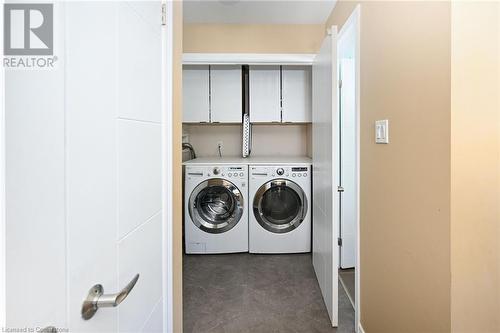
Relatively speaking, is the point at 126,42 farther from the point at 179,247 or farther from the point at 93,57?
the point at 179,247

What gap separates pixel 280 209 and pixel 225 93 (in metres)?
1.43

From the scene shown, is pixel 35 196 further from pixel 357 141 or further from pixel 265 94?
pixel 265 94

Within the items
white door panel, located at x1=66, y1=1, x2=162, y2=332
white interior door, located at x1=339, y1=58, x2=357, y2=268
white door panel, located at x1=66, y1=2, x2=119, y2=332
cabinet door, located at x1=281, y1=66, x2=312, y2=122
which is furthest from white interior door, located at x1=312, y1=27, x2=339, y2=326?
white door panel, located at x1=66, y1=2, x2=119, y2=332

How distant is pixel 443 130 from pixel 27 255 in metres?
1.19

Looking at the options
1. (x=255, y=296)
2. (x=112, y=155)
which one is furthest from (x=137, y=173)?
(x=255, y=296)

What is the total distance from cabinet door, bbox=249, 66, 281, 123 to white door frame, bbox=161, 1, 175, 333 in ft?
7.01

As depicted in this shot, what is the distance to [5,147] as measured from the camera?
1.36 feet

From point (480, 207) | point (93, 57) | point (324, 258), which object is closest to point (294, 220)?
point (324, 258)

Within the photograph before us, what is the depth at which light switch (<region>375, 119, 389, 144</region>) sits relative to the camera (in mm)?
1402

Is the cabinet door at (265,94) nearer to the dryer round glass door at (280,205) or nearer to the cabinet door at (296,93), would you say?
the cabinet door at (296,93)

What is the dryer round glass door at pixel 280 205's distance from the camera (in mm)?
2945

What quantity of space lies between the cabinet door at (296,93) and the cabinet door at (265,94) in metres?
0.07

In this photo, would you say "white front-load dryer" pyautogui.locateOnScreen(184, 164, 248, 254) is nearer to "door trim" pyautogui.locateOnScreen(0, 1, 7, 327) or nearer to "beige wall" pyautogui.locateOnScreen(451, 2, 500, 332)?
"beige wall" pyautogui.locateOnScreen(451, 2, 500, 332)

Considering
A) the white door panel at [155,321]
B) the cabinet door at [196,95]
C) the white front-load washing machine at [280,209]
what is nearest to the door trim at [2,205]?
the white door panel at [155,321]
